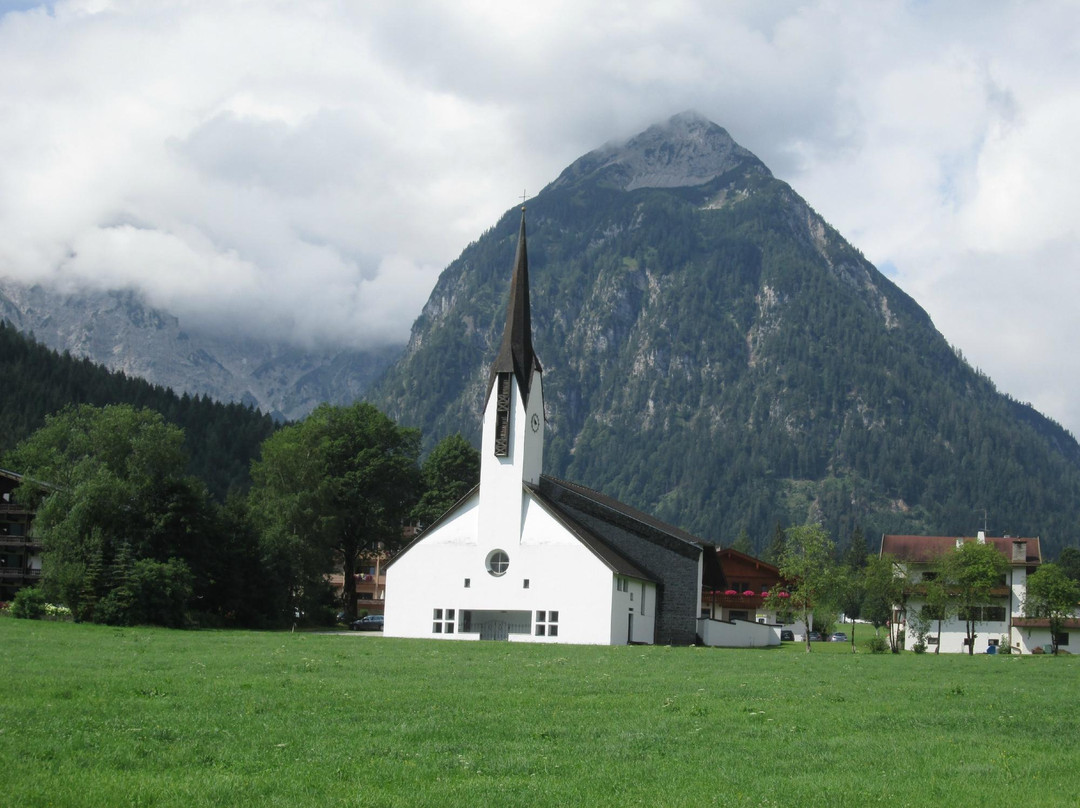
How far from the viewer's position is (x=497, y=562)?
2200 inches

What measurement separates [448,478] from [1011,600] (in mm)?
44368

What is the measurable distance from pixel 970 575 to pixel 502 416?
2895 cm

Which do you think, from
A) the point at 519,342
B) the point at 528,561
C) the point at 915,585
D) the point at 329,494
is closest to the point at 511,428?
the point at 519,342

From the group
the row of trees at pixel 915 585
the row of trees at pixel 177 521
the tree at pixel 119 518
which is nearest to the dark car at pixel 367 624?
the row of trees at pixel 177 521

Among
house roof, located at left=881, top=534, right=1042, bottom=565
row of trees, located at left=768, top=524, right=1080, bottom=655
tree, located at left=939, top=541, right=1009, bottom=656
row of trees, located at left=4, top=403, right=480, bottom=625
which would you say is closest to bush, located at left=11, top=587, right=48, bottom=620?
row of trees, located at left=4, top=403, right=480, bottom=625

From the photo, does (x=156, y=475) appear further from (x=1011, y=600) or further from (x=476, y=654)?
(x=1011, y=600)

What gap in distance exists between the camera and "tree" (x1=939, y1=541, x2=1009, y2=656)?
63.1 metres

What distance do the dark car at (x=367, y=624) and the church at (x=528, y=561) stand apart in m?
16.7

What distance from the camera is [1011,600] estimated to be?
81.8 meters

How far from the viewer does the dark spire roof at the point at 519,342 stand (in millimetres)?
58031

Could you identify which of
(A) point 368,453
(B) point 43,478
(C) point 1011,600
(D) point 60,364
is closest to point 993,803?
(B) point 43,478

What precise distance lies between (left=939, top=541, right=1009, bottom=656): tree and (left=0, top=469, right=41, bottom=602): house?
6060 cm

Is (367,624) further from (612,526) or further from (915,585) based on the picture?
(915,585)

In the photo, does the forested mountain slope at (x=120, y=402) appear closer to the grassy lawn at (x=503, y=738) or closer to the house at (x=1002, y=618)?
the house at (x=1002, y=618)
